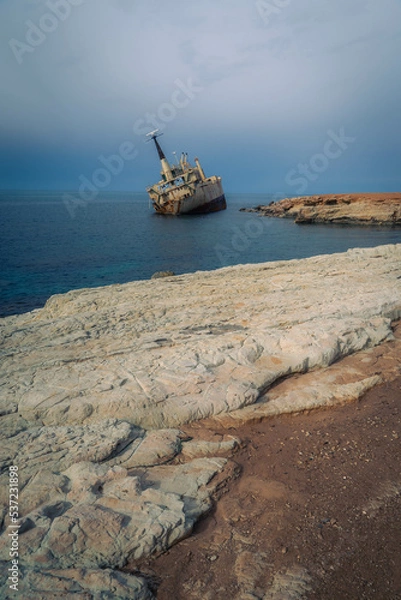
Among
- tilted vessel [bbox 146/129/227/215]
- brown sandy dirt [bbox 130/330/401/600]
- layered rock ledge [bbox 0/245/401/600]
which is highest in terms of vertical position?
tilted vessel [bbox 146/129/227/215]

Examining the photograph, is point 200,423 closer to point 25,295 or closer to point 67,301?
point 67,301

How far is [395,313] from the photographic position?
389 inches

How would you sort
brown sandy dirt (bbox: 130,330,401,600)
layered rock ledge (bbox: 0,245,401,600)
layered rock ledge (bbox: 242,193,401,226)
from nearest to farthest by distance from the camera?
brown sandy dirt (bbox: 130,330,401,600), layered rock ledge (bbox: 0,245,401,600), layered rock ledge (bbox: 242,193,401,226)

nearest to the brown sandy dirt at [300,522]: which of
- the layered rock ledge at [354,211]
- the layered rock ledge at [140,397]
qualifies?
the layered rock ledge at [140,397]

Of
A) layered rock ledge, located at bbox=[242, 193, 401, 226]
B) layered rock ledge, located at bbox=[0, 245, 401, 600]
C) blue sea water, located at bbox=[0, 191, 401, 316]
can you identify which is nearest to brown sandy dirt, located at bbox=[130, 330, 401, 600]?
layered rock ledge, located at bbox=[0, 245, 401, 600]

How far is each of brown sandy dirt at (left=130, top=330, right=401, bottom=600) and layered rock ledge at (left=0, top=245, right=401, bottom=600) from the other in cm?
26

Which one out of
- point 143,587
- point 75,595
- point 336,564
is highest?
point 75,595

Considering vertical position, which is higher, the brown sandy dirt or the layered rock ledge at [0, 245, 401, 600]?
the layered rock ledge at [0, 245, 401, 600]

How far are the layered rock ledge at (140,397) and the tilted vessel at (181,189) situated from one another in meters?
62.0

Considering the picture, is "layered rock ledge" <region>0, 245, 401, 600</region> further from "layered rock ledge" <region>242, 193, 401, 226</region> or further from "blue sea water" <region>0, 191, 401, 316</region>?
"layered rock ledge" <region>242, 193, 401, 226</region>

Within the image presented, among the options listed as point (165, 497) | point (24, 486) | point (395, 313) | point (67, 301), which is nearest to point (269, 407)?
point (165, 497)

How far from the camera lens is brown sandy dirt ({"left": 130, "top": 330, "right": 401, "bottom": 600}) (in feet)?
11.9

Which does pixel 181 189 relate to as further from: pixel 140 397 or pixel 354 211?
pixel 140 397

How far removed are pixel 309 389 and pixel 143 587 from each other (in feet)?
14.4
